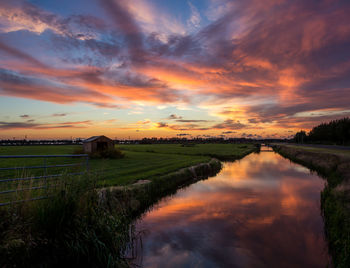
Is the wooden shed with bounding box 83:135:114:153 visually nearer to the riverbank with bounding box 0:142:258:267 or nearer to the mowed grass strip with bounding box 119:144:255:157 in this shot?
the mowed grass strip with bounding box 119:144:255:157

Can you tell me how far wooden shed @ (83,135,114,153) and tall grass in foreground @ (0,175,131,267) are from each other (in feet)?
89.9

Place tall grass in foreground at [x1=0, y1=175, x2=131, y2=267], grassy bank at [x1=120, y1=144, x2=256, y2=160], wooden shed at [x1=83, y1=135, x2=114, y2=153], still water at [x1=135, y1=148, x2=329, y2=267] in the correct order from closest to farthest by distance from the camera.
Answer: tall grass in foreground at [x1=0, y1=175, x2=131, y2=267] < still water at [x1=135, y1=148, x2=329, y2=267] < wooden shed at [x1=83, y1=135, x2=114, y2=153] < grassy bank at [x1=120, y1=144, x2=256, y2=160]

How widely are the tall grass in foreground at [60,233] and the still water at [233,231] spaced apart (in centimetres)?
232

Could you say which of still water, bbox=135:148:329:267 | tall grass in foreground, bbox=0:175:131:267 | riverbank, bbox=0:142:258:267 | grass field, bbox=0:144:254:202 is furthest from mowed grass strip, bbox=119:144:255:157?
tall grass in foreground, bbox=0:175:131:267

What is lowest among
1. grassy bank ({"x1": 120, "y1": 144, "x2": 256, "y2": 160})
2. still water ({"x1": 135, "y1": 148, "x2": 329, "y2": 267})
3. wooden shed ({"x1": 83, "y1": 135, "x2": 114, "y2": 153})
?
still water ({"x1": 135, "y1": 148, "x2": 329, "y2": 267})

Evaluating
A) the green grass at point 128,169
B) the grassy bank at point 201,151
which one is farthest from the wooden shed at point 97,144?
the grassy bank at point 201,151

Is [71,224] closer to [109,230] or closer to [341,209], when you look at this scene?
[109,230]

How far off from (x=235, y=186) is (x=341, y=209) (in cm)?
1205

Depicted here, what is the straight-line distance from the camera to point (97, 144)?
3400 centimetres

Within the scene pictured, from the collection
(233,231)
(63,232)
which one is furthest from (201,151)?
(63,232)

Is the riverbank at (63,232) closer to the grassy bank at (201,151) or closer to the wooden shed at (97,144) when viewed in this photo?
the wooden shed at (97,144)

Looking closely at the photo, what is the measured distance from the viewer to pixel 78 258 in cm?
632

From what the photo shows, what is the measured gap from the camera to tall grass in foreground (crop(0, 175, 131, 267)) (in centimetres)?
537

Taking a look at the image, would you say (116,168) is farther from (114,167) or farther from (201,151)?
(201,151)
